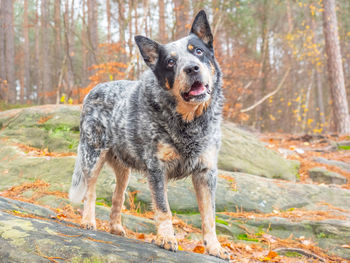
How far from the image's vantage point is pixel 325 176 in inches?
319

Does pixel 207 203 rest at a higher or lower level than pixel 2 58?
lower

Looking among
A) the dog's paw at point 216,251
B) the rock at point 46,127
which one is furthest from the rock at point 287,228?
the rock at point 46,127

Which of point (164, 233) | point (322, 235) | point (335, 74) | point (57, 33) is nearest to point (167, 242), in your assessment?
point (164, 233)

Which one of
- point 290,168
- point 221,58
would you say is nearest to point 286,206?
point 290,168

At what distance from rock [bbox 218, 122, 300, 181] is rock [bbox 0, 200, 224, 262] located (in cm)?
530

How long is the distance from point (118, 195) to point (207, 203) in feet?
4.55

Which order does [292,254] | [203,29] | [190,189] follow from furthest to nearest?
[190,189] → [292,254] → [203,29]

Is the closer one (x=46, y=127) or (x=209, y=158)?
(x=209, y=158)

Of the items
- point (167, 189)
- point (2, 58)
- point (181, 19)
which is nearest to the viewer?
point (167, 189)

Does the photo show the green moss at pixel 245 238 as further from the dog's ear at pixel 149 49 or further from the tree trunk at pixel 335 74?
the tree trunk at pixel 335 74

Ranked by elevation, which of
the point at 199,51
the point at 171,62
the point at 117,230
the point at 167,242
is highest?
the point at 199,51

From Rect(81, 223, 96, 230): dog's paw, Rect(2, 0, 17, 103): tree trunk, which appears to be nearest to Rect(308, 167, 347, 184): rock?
Rect(81, 223, 96, 230): dog's paw

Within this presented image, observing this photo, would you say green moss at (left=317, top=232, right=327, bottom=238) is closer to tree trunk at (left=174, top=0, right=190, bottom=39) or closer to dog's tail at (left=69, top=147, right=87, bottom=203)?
dog's tail at (left=69, top=147, right=87, bottom=203)

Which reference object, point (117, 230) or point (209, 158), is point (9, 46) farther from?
point (209, 158)
